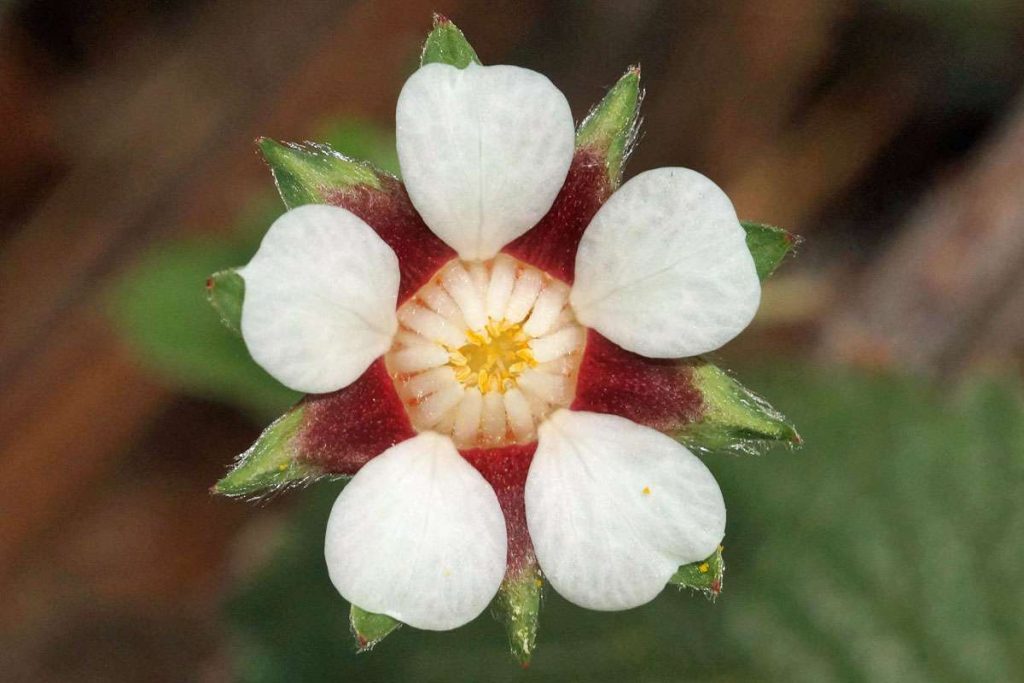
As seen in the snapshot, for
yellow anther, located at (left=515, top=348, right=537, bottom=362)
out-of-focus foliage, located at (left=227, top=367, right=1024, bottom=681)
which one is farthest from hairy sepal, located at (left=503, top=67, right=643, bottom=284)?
out-of-focus foliage, located at (left=227, top=367, right=1024, bottom=681)

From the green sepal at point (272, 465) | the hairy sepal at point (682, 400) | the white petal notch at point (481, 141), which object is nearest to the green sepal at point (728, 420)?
the hairy sepal at point (682, 400)

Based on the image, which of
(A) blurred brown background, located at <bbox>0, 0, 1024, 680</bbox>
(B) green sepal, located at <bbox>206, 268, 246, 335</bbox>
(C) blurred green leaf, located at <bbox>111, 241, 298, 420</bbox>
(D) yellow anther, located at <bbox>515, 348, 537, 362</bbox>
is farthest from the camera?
(A) blurred brown background, located at <bbox>0, 0, 1024, 680</bbox>

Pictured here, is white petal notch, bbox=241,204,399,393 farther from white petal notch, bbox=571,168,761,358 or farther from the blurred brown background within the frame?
the blurred brown background

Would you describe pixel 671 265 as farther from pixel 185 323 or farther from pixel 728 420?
pixel 185 323

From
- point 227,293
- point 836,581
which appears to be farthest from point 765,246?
point 836,581

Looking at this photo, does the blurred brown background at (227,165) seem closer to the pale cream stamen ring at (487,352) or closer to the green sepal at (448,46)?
the pale cream stamen ring at (487,352)

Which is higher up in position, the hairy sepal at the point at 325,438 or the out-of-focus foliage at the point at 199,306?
the hairy sepal at the point at 325,438
